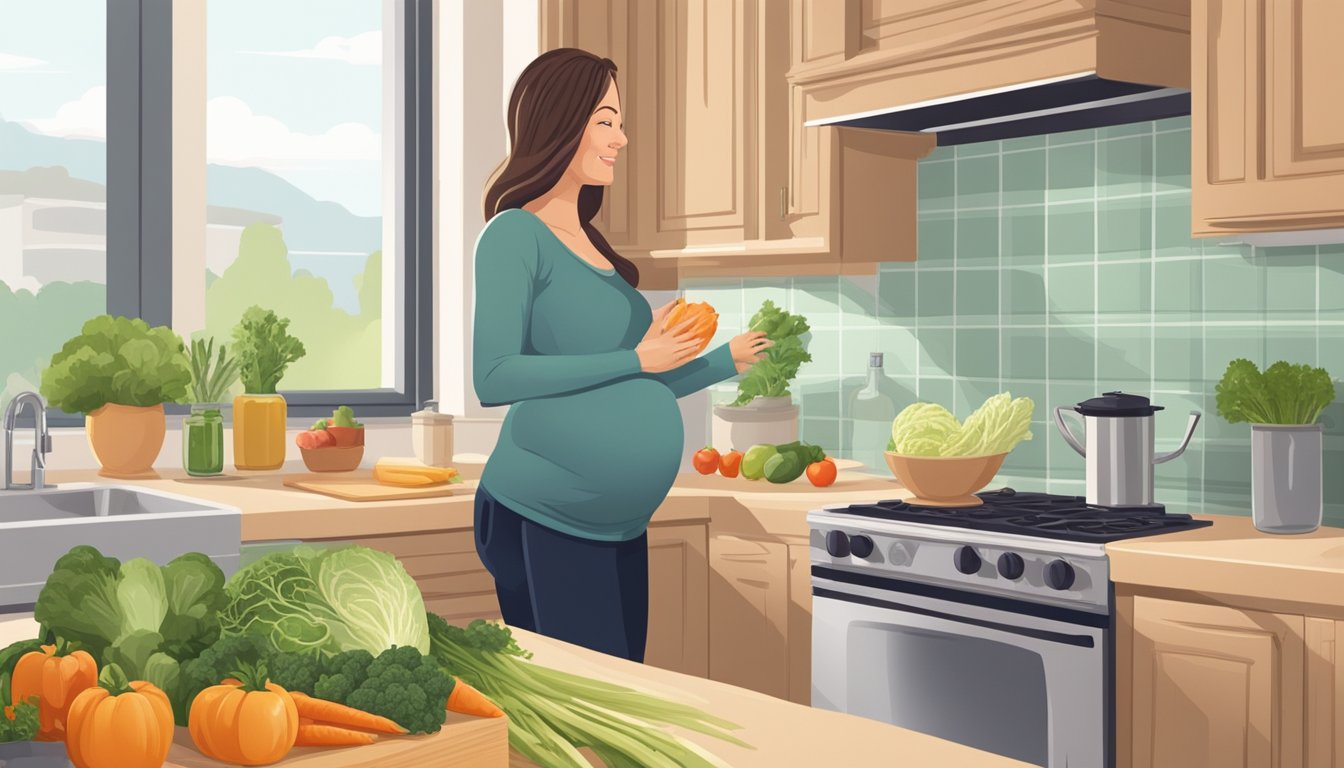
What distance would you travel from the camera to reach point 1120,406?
2707mm

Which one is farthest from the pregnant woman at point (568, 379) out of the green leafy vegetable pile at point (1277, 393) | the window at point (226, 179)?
the window at point (226, 179)

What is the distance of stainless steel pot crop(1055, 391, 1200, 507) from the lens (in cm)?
271

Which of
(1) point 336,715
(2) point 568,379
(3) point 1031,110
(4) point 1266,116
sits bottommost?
(1) point 336,715

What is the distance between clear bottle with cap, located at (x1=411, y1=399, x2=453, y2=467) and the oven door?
3.54ft

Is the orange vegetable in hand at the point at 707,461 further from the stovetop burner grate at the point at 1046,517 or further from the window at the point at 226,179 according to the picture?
the window at the point at 226,179

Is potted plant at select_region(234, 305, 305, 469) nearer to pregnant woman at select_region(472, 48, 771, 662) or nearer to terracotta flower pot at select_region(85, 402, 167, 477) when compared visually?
terracotta flower pot at select_region(85, 402, 167, 477)

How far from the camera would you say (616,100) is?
93.8 inches

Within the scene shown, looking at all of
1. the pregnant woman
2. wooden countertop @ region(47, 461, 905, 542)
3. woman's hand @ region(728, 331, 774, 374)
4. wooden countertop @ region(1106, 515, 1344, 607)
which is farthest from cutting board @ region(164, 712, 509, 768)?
wooden countertop @ region(47, 461, 905, 542)

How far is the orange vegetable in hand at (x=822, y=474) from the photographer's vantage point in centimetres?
327

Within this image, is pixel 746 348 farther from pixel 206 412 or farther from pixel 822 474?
pixel 206 412

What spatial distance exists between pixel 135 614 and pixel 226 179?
18.4 ft

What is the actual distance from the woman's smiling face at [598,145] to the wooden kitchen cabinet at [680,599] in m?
1.02

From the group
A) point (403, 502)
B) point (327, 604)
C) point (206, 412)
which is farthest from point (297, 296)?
point (327, 604)

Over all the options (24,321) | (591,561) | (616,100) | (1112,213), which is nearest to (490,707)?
(591,561)
